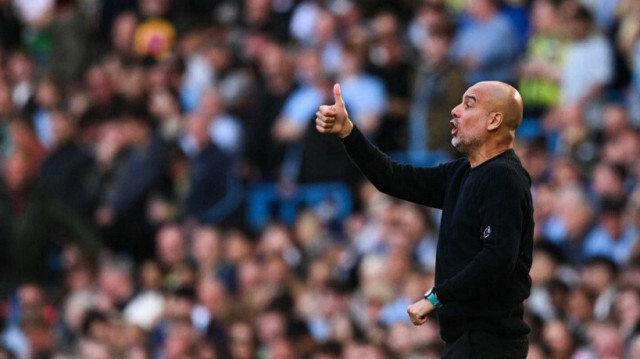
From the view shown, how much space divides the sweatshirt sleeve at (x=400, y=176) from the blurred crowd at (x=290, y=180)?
2870 millimetres

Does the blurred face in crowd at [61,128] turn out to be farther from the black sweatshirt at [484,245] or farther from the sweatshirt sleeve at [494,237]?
the sweatshirt sleeve at [494,237]

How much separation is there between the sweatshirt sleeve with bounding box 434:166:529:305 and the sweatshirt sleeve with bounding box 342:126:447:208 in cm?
46

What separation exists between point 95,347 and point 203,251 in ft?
4.12

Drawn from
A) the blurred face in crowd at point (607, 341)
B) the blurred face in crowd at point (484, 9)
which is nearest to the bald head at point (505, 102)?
the blurred face in crowd at point (607, 341)

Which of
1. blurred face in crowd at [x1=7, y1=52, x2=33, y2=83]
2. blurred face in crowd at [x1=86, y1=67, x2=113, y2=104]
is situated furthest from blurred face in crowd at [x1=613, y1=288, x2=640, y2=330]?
blurred face in crowd at [x1=7, y1=52, x2=33, y2=83]

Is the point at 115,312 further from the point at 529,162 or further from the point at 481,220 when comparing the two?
the point at 481,220

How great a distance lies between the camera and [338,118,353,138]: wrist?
637 centimetres

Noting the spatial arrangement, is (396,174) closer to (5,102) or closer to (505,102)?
(505,102)

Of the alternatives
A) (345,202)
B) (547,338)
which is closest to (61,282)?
(345,202)

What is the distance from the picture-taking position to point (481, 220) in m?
6.11

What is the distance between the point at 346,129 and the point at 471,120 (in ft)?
1.83

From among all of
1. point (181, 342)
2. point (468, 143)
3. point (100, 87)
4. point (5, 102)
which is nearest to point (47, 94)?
point (5, 102)

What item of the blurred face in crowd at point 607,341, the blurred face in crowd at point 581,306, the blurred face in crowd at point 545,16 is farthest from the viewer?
the blurred face in crowd at point 545,16

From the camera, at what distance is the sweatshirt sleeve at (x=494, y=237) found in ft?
19.6
